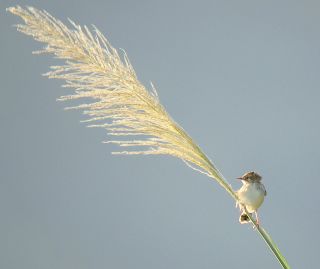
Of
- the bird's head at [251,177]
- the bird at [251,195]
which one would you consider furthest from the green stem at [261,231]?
the bird's head at [251,177]

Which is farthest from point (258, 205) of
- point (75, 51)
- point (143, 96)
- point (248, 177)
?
point (75, 51)

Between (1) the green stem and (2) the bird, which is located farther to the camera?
(2) the bird

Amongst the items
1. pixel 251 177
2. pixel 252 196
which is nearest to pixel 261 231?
pixel 252 196

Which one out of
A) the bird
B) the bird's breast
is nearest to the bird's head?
the bird

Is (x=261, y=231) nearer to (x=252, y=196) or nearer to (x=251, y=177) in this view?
(x=252, y=196)

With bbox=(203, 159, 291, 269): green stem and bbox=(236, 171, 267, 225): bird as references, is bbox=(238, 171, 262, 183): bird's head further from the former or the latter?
bbox=(203, 159, 291, 269): green stem

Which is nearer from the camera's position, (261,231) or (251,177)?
(261,231)

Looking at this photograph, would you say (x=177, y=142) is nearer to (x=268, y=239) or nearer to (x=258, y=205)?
(x=268, y=239)

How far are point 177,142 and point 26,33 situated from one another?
2.74 feet

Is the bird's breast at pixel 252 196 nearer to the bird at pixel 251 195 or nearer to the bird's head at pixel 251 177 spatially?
the bird at pixel 251 195

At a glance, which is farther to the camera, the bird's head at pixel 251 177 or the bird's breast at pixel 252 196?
the bird's head at pixel 251 177

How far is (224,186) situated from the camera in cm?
225

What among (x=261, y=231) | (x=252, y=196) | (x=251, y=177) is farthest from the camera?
(x=251, y=177)

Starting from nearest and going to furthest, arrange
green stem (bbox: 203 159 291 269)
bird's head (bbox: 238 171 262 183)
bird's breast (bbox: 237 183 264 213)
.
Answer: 1. green stem (bbox: 203 159 291 269)
2. bird's breast (bbox: 237 183 264 213)
3. bird's head (bbox: 238 171 262 183)
